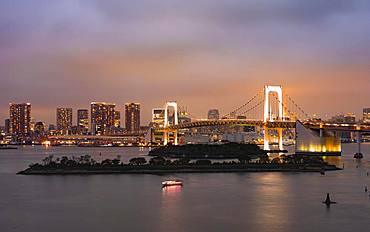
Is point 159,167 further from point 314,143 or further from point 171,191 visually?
point 314,143

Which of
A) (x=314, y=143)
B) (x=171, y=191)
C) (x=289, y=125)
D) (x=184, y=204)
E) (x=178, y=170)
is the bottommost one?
(x=184, y=204)

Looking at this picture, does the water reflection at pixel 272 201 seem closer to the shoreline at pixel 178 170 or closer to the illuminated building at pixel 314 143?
the shoreline at pixel 178 170

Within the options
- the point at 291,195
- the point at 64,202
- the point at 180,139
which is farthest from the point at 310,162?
the point at 180,139

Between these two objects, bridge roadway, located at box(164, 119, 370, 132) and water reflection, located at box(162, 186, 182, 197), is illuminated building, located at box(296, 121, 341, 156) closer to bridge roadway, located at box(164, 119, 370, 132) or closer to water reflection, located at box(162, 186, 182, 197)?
bridge roadway, located at box(164, 119, 370, 132)

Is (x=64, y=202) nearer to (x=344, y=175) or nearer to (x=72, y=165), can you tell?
(x=72, y=165)

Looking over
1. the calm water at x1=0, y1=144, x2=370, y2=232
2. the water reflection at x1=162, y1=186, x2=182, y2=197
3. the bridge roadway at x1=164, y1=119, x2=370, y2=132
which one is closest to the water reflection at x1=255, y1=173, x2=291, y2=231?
the calm water at x1=0, y1=144, x2=370, y2=232

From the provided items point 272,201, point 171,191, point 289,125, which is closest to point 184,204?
point 272,201

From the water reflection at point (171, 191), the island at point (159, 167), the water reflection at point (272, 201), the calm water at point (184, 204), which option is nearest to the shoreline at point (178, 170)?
the island at point (159, 167)
